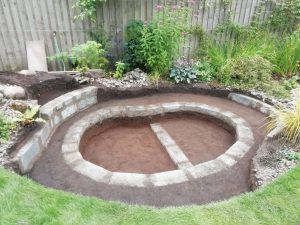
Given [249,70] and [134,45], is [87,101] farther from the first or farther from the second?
[249,70]

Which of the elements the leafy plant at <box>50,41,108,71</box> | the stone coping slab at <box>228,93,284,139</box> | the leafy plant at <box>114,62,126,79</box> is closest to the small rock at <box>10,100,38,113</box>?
the leafy plant at <box>50,41,108,71</box>

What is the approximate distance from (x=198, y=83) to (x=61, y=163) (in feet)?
10.6

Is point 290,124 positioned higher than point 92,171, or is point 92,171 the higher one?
point 290,124

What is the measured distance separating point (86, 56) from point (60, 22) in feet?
2.90

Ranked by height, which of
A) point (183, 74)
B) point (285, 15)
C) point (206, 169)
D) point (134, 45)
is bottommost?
point (206, 169)

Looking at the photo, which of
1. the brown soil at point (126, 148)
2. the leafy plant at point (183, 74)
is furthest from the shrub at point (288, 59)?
the brown soil at point (126, 148)

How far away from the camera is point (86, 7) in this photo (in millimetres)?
5168

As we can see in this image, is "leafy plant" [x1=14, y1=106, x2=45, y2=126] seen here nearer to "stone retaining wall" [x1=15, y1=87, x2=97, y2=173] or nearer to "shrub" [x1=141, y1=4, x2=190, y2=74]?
"stone retaining wall" [x1=15, y1=87, x2=97, y2=173]

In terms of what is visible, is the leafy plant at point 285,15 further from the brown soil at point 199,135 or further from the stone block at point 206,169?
the stone block at point 206,169

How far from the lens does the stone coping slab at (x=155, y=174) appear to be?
126 inches

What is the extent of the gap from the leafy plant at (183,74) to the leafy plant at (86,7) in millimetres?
1879

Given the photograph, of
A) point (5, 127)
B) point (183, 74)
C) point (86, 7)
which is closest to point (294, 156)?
point (183, 74)

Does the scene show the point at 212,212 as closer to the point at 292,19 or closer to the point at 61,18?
the point at 61,18

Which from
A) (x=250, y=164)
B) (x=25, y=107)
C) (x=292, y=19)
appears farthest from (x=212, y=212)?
(x=292, y=19)
